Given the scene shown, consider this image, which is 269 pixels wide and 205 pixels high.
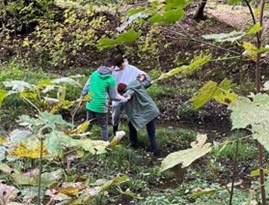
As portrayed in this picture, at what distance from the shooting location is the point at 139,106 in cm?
718

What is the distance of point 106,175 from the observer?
612 cm

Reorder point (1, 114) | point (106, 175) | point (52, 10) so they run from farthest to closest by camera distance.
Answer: point (52, 10) → point (1, 114) → point (106, 175)

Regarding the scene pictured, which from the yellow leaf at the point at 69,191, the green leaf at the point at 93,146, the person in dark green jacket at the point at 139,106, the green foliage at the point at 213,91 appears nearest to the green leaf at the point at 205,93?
the green foliage at the point at 213,91

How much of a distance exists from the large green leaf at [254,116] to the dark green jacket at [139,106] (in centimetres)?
598

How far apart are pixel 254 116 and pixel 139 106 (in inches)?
242

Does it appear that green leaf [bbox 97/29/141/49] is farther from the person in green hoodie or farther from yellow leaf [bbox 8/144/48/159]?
the person in green hoodie

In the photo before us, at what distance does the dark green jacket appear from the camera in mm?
7090

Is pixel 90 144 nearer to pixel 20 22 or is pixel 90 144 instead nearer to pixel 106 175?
pixel 106 175

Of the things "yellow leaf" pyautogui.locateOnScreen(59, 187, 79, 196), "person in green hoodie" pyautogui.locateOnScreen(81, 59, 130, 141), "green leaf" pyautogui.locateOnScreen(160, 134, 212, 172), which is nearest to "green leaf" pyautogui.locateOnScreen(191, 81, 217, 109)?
"green leaf" pyautogui.locateOnScreen(160, 134, 212, 172)

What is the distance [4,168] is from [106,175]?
15.7ft

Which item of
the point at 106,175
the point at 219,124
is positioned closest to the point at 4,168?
the point at 106,175

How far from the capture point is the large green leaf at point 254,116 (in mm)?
996

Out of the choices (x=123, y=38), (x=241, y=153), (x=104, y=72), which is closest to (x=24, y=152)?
(x=123, y=38)

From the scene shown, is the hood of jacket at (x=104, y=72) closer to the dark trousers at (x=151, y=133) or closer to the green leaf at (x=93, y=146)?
the dark trousers at (x=151, y=133)
